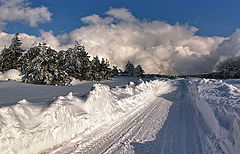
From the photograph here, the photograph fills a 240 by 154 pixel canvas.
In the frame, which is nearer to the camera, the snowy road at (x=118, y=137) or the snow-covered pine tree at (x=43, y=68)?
the snowy road at (x=118, y=137)

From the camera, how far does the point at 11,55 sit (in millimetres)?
35094

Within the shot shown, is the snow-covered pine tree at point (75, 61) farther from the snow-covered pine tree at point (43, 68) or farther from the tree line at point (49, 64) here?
the snow-covered pine tree at point (43, 68)

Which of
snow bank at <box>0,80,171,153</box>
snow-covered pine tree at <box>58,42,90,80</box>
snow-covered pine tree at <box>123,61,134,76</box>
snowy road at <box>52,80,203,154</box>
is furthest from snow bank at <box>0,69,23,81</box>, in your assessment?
snow-covered pine tree at <box>123,61,134,76</box>

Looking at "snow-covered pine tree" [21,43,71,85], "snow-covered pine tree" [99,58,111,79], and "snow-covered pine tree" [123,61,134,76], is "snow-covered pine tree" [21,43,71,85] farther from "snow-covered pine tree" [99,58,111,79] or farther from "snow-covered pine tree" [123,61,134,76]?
"snow-covered pine tree" [123,61,134,76]

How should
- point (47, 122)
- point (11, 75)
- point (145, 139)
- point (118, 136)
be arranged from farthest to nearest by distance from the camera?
point (11, 75), point (118, 136), point (145, 139), point (47, 122)

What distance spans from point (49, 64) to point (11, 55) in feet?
41.4

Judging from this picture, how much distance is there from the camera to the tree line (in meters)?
26.5

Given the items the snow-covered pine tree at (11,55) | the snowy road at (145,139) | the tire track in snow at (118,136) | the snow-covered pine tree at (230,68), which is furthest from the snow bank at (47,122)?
the snow-covered pine tree at (230,68)

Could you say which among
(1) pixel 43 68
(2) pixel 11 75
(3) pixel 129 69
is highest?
(3) pixel 129 69

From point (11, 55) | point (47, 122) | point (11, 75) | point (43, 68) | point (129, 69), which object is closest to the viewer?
point (47, 122)

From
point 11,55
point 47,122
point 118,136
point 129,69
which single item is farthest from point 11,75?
point 129,69

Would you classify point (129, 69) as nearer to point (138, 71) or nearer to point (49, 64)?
point (138, 71)

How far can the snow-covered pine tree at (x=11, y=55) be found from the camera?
34.6 m

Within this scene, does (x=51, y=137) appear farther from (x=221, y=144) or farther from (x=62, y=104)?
(x=221, y=144)
